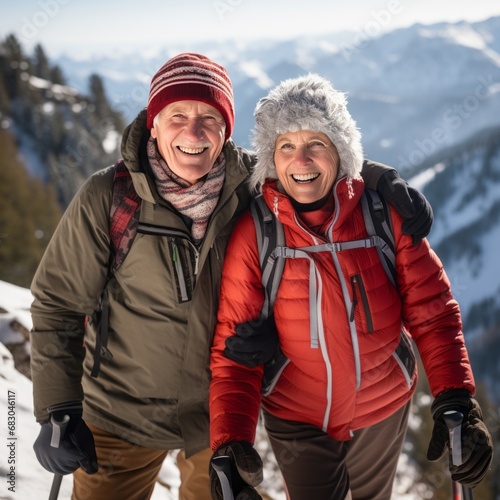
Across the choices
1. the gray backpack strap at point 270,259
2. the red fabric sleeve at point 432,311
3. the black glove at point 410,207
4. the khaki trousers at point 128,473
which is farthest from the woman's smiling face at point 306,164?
the khaki trousers at point 128,473

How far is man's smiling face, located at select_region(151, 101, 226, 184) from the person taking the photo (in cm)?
295

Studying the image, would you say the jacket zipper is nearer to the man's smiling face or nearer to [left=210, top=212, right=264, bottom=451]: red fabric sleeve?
[left=210, top=212, right=264, bottom=451]: red fabric sleeve

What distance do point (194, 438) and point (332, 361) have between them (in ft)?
3.22

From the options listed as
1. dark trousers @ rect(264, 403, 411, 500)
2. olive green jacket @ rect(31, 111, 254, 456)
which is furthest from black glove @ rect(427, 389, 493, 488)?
olive green jacket @ rect(31, 111, 254, 456)

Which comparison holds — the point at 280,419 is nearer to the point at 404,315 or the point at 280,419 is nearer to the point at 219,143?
the point at 404,315

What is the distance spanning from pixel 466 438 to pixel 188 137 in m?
2.19

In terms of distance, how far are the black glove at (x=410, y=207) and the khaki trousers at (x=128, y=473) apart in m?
1.84

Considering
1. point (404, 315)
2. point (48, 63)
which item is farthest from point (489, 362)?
point (404, 315)

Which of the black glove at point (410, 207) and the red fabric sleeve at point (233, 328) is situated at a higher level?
the black glove at point (410, 207)

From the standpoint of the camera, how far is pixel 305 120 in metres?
3.07

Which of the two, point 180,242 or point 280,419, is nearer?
point 180,242

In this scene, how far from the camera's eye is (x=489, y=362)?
92.8 metres

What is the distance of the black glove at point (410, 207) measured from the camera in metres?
3.02

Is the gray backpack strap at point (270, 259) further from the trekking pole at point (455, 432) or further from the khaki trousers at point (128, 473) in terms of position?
the trekking pole at point (455, 432)
